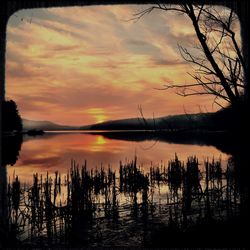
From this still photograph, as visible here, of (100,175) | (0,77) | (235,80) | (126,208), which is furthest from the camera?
(100,175)

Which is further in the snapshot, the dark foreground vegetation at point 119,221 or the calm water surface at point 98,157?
the calm water surface at point 98,157

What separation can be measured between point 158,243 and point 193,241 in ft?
1.26

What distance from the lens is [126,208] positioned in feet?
19.6

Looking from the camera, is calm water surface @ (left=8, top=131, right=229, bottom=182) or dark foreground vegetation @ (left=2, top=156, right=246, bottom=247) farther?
calm water surface @ (left=8, top=131, right=229, bottom=182)

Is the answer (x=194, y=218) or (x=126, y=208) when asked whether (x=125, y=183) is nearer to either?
(x=126, y=208)

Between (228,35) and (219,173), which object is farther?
(219,173)

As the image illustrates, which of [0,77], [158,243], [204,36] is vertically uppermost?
[204,36]

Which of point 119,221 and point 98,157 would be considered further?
point 98,157

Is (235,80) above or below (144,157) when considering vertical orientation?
above

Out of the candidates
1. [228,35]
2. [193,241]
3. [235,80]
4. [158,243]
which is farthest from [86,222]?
[228,35]

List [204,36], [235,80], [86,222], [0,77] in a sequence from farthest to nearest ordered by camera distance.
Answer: [86,222] → [204,36] → [235,80] → [0,77]

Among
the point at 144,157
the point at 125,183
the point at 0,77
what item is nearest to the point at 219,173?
the point at 125,183

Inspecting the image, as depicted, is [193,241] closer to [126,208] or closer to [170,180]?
[126,208]

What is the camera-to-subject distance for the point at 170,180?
7.59 m
